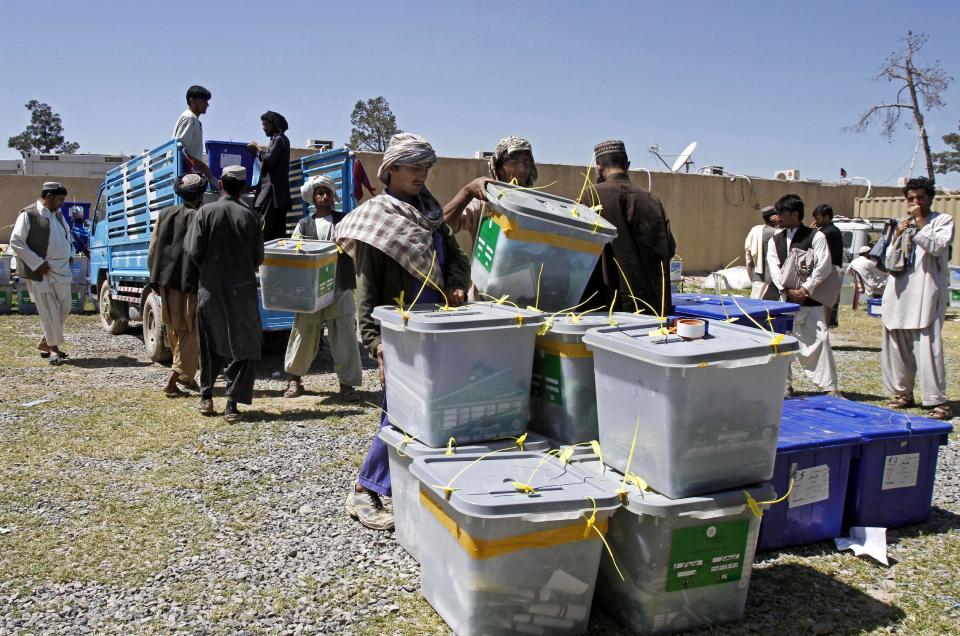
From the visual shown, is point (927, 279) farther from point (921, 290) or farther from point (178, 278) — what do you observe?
point (178, 278)

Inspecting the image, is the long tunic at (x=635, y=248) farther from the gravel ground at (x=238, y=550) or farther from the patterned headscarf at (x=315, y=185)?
the patterned headscarf at (x=315, y=185)

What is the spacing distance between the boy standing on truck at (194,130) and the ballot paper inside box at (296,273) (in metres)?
2.26

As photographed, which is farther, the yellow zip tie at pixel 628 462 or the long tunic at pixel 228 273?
the long tunic at pixel 228 273

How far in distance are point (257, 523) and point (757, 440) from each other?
271 centimetres

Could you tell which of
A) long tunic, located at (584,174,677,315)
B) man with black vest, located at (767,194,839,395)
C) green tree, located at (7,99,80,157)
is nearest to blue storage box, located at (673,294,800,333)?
man with black vest, located at (767,194,839,395)

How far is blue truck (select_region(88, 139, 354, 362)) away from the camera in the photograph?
8383 mm

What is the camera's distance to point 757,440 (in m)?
2.87

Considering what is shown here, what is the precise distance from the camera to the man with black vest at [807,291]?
7109 millimetres

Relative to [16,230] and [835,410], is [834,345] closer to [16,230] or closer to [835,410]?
[835,410]

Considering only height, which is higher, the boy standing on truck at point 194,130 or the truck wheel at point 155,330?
the boy standing on truck at point 194,130

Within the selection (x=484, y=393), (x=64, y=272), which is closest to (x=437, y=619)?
(x=484, y=393)

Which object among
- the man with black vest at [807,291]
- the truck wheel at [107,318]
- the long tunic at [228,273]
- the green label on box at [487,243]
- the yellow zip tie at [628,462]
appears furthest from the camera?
the truck wheel at [107,318]

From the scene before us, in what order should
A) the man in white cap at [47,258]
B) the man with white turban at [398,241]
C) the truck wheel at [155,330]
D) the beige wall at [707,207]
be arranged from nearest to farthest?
the man with white turban at [398,241]
the truck wheel at [155,330]
the man in white cap at [47,258]
the beige wall at [707,207]

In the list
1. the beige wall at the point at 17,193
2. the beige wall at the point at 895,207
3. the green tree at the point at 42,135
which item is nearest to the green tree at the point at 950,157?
the beige wall at the point at 895,207
